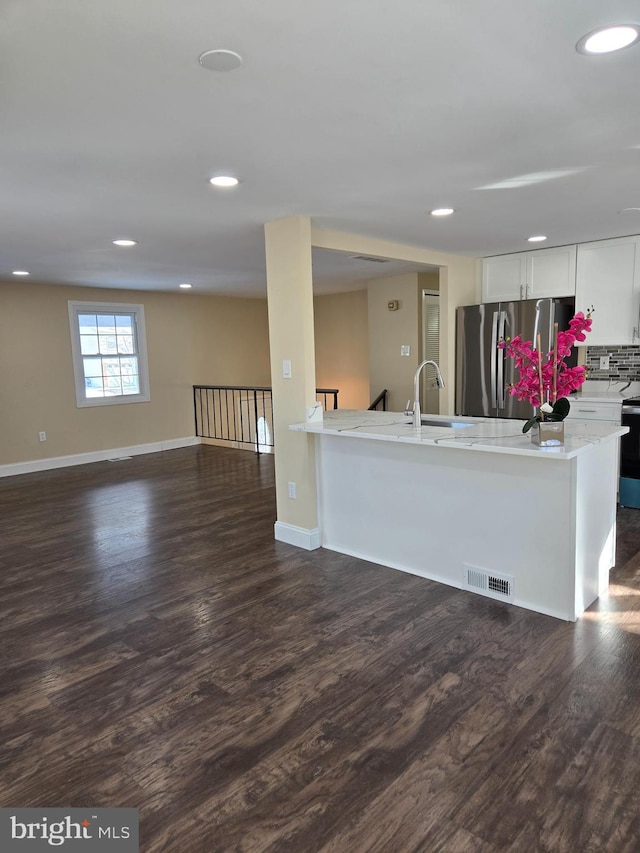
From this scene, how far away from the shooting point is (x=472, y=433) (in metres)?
3.26

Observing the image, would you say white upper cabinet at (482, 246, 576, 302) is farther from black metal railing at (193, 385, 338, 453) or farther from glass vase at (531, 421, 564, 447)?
black metal railing at (193, 385, 338, 453)

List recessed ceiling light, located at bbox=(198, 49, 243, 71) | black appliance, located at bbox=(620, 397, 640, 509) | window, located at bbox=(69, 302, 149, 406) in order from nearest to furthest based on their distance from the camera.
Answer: recessed ceiling light, located at bbox=(198, 49, 243, 71)
black appliance, located at bbox=(620, 397, 640, 509)
window, located at bbox=(69, 302, 149, 406)

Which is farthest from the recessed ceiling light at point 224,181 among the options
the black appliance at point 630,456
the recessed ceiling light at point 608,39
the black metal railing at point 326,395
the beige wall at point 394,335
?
the beige wall at point 394,335

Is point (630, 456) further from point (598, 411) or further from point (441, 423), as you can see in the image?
point (441, 423)

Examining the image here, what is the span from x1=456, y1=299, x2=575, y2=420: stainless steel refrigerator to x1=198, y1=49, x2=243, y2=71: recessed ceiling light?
3.94 m

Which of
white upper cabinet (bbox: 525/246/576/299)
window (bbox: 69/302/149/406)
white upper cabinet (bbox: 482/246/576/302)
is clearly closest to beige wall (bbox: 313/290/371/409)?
window (bbox: 69/302/149/406)

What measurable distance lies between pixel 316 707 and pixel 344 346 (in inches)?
286

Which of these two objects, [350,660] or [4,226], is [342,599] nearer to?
[350,660]

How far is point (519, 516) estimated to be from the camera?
9.69 ft

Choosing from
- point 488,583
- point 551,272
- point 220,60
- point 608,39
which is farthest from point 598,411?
point 220,60

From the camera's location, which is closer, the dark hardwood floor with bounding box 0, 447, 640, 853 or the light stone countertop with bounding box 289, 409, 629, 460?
the dark hardwood floor with bounding box 0, 447, 640, 853

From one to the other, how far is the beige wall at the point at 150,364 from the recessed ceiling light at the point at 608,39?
6734mm

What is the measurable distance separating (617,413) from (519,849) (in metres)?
3.84

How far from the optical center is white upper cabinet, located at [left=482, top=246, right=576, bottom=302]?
4969 millimetres
